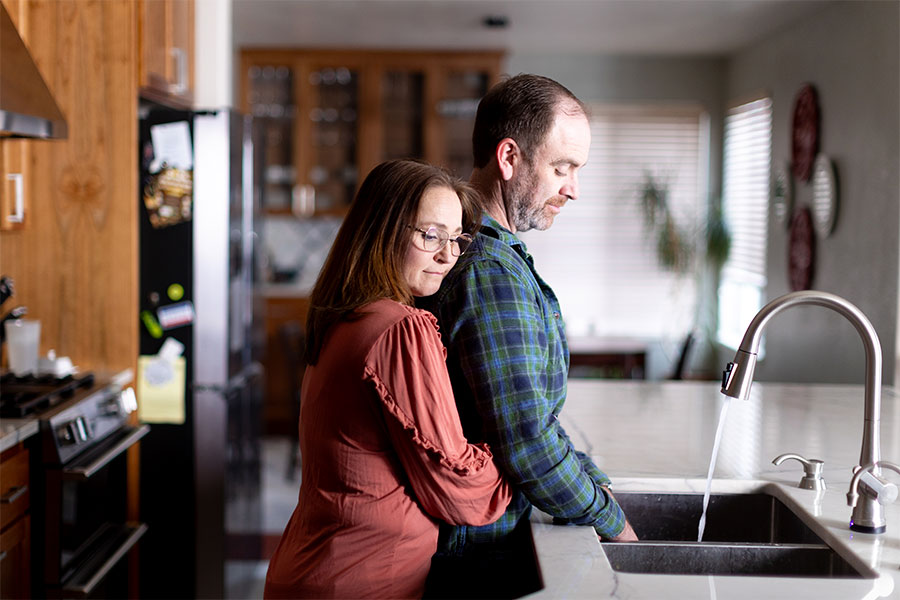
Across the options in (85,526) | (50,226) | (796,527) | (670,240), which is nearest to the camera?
(796,527)

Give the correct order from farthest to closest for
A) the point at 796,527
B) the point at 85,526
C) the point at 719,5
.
Answer: the point at 719,5 < the point at 85,526 < the point at 796,527

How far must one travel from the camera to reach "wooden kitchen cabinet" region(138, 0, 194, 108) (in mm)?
3152

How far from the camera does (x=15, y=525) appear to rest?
2379mm

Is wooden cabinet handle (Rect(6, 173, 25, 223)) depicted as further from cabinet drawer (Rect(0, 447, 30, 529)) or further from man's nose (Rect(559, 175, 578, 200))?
man's nose (Rect(559, 175, 578, 200))

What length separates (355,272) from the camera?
1486 millimetres

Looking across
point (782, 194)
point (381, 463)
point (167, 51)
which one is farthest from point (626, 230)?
point (381, 463)

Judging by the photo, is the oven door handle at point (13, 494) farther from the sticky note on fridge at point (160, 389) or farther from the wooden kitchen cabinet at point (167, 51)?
the wooden kitchen cabinet at point (167, 51)

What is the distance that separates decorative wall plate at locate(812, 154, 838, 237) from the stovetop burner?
11.3 ft

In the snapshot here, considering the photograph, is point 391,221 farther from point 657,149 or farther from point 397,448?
point 657,149

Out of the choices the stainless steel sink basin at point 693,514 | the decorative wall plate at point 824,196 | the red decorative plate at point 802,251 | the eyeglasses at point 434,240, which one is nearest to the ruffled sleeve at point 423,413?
the eyeglasses at point 434,240

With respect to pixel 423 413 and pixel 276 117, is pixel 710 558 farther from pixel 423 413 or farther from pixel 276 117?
pixel 276 117

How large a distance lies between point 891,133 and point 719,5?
1467mm

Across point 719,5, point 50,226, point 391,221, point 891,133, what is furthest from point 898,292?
point 50,226

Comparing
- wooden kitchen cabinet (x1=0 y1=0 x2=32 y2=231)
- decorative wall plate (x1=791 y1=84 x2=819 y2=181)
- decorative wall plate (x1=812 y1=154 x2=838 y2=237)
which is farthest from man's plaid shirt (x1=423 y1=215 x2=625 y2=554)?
decorative wall plate (x1=791 y1=84 x2=819 y2=181)
